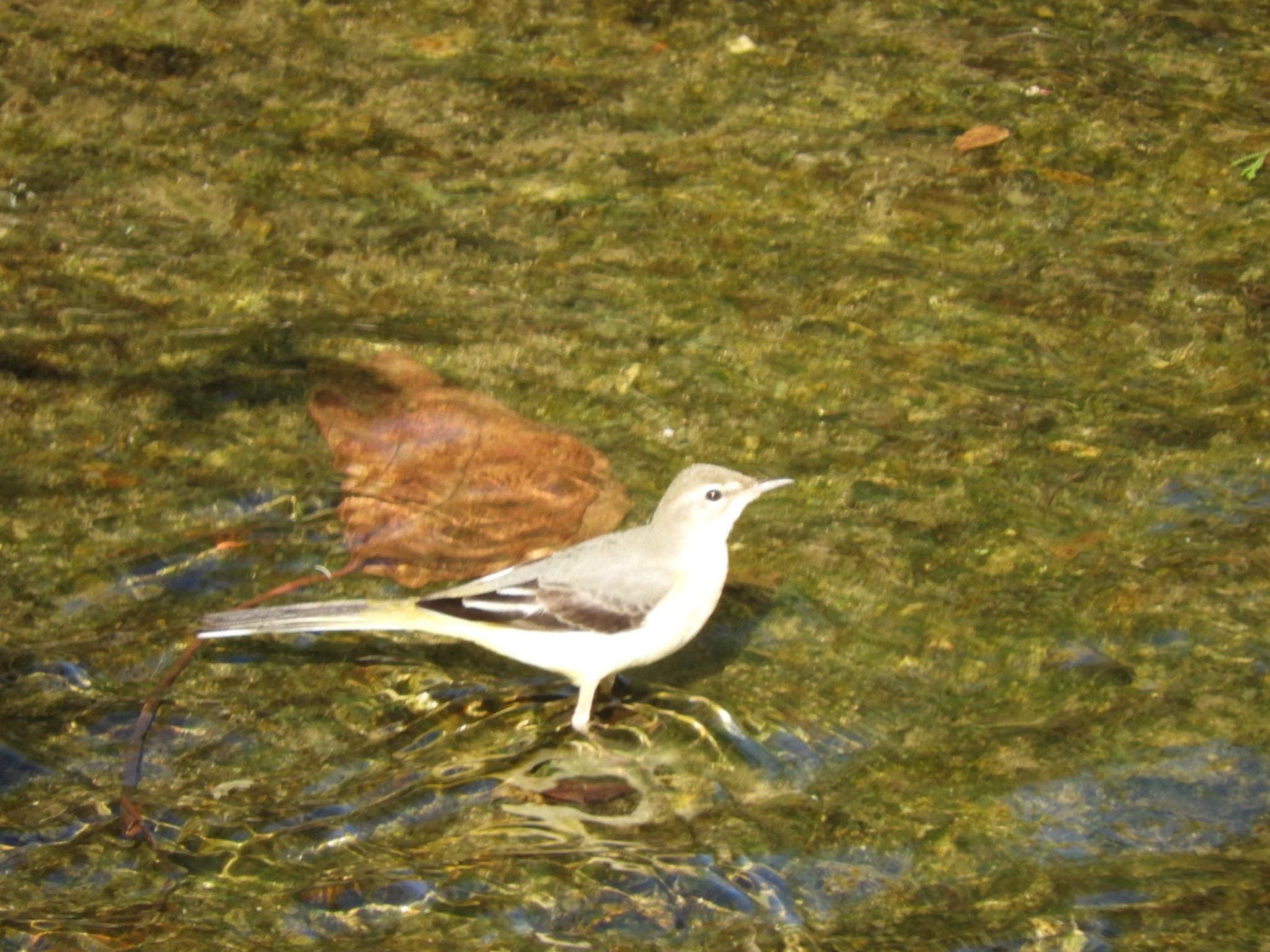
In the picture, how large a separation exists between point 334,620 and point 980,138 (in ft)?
16.5

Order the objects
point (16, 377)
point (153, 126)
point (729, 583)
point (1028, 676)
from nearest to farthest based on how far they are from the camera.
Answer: point (1028, 676)
point (729, 583)
point (16, 377)
point (153, 126)

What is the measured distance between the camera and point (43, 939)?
4320 millimetres

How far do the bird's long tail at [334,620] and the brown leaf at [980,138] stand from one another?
460 cm

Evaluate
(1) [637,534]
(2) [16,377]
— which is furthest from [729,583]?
(2) [16,377]

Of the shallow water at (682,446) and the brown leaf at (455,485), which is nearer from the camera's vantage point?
the shallow water at (682,446)

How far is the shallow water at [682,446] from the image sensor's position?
4.68 m

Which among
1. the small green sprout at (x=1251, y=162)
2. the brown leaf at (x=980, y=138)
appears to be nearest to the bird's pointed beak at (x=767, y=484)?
the brown leaf at (x=980, y=138)

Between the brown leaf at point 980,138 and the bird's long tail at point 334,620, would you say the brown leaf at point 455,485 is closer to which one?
the bird's long tail at point 334,620

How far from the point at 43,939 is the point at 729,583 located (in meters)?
2.73

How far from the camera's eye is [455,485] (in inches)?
244

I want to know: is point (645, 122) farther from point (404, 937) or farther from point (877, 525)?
point (404, 937)

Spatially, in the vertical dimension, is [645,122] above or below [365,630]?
above

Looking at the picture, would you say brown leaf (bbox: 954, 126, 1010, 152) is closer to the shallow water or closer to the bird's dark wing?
the shallow water

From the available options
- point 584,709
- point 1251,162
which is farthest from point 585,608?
point 1251,162
